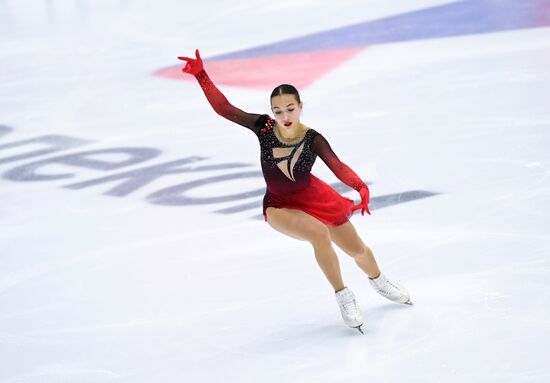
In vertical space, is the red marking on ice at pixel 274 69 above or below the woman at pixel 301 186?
above

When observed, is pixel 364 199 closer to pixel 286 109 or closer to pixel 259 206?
pixel 286 109

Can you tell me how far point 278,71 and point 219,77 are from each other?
0.52 metres

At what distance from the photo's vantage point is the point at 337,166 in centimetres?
313

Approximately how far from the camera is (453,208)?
4.42m

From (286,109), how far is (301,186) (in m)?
0.30

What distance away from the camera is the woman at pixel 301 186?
3.14 metres

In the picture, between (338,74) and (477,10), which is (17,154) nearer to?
(338,74)

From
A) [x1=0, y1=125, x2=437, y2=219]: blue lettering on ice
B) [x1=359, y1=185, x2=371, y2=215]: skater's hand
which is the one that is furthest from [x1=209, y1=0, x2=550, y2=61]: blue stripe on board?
[x1=359, y1=185, x2=371, y2=215]: skater's hand

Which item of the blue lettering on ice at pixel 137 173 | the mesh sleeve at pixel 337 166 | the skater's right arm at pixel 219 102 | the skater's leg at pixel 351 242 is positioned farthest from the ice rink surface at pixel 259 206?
the skater's right arm at pixel 219 102

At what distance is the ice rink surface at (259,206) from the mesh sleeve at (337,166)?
55 centimetres

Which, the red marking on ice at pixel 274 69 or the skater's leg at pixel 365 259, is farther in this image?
the red marking on ice at pixel 274 69

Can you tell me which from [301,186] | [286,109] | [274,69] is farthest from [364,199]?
[274,69]

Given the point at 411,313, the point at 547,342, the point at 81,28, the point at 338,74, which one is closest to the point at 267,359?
the point at 411,313

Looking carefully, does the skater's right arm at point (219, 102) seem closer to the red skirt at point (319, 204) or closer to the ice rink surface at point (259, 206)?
the red skirt at point (319, 204)
